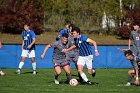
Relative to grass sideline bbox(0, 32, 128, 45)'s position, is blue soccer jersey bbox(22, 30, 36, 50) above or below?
above

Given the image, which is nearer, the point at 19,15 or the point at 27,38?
the point at 27,38

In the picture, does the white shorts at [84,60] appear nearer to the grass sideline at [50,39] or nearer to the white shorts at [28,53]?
the white shorts at [28,53]

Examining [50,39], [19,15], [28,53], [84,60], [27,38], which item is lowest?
[50,39]

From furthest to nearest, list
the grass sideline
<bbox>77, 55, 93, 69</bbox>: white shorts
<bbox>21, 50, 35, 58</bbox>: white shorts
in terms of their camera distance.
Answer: the grass sideline, <bbox>21, 50, 35, 58</bbox>: white shorts, <bbox>77, 55, 93, 69</bbox>: white shorts

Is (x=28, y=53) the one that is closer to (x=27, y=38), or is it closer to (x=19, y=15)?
(x=27, y=38)

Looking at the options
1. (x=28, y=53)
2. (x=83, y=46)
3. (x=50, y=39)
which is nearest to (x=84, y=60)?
(x=83, y=46)

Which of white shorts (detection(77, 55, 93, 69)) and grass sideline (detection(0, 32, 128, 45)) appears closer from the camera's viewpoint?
white shorts (detection(77, 55, 93, 69))

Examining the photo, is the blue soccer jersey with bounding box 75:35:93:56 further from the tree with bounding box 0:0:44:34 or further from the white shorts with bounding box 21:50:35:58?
the tree with bounding box 0:0:44:34

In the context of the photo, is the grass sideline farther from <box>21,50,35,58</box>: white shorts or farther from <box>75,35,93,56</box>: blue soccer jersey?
<box>75,35,93,56</box>: blue soccer jersey

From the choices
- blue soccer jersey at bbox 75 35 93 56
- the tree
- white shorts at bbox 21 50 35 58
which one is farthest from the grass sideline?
blue soccer jersey at bbox 75 35 93 56

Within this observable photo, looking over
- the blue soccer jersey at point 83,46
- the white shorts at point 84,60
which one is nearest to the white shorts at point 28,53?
the blue soccer jersey at point 83,46

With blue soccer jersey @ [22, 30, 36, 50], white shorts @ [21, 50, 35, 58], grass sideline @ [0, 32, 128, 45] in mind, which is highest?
blue soccer jersey @ [22, 30, 36, 50]

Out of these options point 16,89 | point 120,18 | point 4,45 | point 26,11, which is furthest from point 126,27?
point 16,89

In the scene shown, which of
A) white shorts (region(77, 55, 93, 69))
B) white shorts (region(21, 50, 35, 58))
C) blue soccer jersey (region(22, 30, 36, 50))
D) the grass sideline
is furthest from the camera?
the grass sideline
